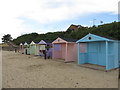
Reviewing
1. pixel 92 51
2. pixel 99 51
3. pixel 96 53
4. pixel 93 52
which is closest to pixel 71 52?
pixel 92 51

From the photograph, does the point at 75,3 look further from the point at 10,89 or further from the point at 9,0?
the point at 10,89

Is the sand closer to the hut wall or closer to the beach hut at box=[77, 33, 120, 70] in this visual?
the beach hut at box=[77, 33, 120, 70]

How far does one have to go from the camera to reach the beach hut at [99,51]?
23.1 feet

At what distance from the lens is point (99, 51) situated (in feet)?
28.0

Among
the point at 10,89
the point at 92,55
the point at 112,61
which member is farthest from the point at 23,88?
the point at 92,55

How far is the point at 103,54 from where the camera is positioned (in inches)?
324

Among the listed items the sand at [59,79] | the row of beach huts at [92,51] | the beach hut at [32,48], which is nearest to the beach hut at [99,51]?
the row of beach huts at [92,51]

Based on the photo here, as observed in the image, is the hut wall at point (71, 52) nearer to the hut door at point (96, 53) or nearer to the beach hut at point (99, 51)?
the beach hut at point (99, 51)

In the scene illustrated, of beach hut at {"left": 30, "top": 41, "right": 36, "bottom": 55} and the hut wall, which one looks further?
beach hut at {"left": 30, "top": 41, "right": 36, "bottom": 55}

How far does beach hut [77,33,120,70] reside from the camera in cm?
703

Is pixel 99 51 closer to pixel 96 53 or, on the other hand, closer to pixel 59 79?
pixel 96 53

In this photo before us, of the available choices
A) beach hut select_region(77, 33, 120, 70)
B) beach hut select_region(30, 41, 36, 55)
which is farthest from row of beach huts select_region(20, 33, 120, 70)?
beach hut select_region(30, 41, 36, 55)

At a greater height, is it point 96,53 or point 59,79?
point 96,53

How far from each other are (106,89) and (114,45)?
4615 millimetres
